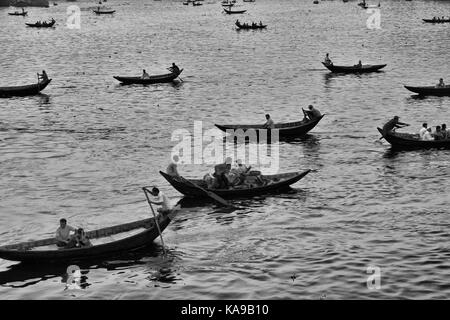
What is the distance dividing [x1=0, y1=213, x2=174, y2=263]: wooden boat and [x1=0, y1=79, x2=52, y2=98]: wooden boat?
134 feet

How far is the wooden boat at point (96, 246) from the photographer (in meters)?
27.4

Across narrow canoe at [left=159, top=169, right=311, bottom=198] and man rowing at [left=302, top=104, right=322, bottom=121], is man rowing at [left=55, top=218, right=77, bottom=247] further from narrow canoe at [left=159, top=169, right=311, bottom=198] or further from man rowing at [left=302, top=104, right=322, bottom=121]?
man rowing at [left=302, top=104, right=322, bottom=121]

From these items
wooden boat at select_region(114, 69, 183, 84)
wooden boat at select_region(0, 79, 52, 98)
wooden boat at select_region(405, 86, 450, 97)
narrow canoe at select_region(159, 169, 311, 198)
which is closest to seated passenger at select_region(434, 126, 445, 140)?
narrow canoe at select_region(159, 169, 311, 198)

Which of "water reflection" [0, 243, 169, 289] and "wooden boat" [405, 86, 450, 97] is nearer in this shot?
"water reflection" [0, 243, 169, 289]

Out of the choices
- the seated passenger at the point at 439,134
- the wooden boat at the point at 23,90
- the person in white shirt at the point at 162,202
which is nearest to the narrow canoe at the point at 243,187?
the person in white shirt at the point at 162,202

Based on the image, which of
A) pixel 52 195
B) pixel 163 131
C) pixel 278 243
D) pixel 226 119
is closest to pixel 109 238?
pixel 278 243

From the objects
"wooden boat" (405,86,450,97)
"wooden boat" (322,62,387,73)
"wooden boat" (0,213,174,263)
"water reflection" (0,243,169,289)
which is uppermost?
"wooden boat" (322,62,387,73)

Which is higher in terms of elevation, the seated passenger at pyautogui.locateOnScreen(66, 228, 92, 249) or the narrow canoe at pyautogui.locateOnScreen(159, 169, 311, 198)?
the narrow canoe at pyautogui.locateOnScreen(159, 169, 311, 198)

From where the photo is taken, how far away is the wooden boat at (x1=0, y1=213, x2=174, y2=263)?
27375 millimetres

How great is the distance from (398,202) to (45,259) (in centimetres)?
1718

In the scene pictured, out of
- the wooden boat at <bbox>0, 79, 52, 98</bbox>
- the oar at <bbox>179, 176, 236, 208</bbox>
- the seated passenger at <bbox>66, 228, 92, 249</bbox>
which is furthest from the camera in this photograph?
the wooden boat at <bbox>0, 79, 52, 98</bbox>

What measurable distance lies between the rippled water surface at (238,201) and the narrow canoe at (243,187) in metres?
0.52

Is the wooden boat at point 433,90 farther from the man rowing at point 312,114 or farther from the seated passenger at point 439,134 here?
the seated passenger at point 439,134

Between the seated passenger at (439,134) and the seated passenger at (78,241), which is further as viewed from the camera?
the seated passenger at (439,134)
